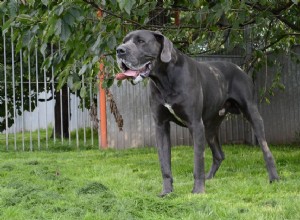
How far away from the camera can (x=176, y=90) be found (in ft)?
15.3

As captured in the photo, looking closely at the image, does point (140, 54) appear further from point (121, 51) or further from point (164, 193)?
point (164, 193)

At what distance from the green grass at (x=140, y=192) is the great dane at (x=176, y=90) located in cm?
35

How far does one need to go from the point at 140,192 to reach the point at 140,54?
1322 mm

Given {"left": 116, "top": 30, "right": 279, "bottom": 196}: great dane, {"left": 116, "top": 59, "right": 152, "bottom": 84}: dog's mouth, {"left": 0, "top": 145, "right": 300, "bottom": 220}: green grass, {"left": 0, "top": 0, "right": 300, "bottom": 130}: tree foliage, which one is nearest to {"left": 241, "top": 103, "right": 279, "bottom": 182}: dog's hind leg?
{"left": 116, "top": 30, "right": 279, "bottom": 196}: great dane

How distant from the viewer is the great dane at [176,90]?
4.40 m

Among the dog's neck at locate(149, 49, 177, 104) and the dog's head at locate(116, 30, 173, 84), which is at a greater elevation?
the dog's head at locate(116, 30, 173, 84)

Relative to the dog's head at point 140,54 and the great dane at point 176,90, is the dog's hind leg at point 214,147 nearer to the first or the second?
the great dane at point 176,90

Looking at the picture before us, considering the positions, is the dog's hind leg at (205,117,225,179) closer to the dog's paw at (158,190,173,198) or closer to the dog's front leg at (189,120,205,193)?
the dog's front leg at (189,120,205,193)

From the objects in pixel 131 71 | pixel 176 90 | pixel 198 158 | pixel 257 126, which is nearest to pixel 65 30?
pixel 131 71

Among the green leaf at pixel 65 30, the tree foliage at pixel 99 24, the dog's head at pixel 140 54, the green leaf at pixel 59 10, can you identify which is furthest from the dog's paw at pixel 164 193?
the green leaf at pixel 59 10

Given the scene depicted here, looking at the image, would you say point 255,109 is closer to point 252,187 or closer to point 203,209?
point 252,187

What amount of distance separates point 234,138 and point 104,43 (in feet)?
22.9

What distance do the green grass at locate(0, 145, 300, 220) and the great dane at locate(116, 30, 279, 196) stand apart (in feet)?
1.16

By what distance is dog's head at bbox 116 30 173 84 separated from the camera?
168 inches
